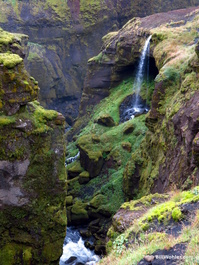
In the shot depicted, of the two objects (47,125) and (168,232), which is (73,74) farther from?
(168,232)

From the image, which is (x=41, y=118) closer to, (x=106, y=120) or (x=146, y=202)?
(x=146, y=202)

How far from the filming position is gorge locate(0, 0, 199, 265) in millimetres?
7348

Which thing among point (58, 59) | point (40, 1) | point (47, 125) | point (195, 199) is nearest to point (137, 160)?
point (47, 125)

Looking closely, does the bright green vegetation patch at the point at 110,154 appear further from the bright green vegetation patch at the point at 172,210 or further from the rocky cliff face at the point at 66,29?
the rocky cliff face at the point at 66,29

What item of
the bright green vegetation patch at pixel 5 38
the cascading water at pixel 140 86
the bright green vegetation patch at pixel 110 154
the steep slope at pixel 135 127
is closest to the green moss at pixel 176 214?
the steep slope at pixel 135 127

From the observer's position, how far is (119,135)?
22.9 meters

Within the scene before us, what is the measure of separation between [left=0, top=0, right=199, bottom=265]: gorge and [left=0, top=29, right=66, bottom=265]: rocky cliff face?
3cm

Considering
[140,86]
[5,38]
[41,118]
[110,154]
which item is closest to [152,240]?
[41,118]

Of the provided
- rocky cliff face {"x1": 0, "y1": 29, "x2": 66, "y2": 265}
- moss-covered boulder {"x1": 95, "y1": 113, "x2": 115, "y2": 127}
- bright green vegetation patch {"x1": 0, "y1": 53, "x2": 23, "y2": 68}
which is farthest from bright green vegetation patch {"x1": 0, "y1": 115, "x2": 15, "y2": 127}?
moss-covered boulder {"x1": 95, "y1": 113, "x2": 115, "y2": 127}

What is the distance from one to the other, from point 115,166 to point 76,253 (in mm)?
6556

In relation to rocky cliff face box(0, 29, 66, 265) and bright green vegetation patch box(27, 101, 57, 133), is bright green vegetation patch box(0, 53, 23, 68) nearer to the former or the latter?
rocky cliff face box(0, 29, 66, 265)

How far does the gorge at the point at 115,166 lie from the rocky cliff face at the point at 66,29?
657 inches

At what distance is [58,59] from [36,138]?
3483cm

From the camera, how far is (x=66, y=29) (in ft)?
143
